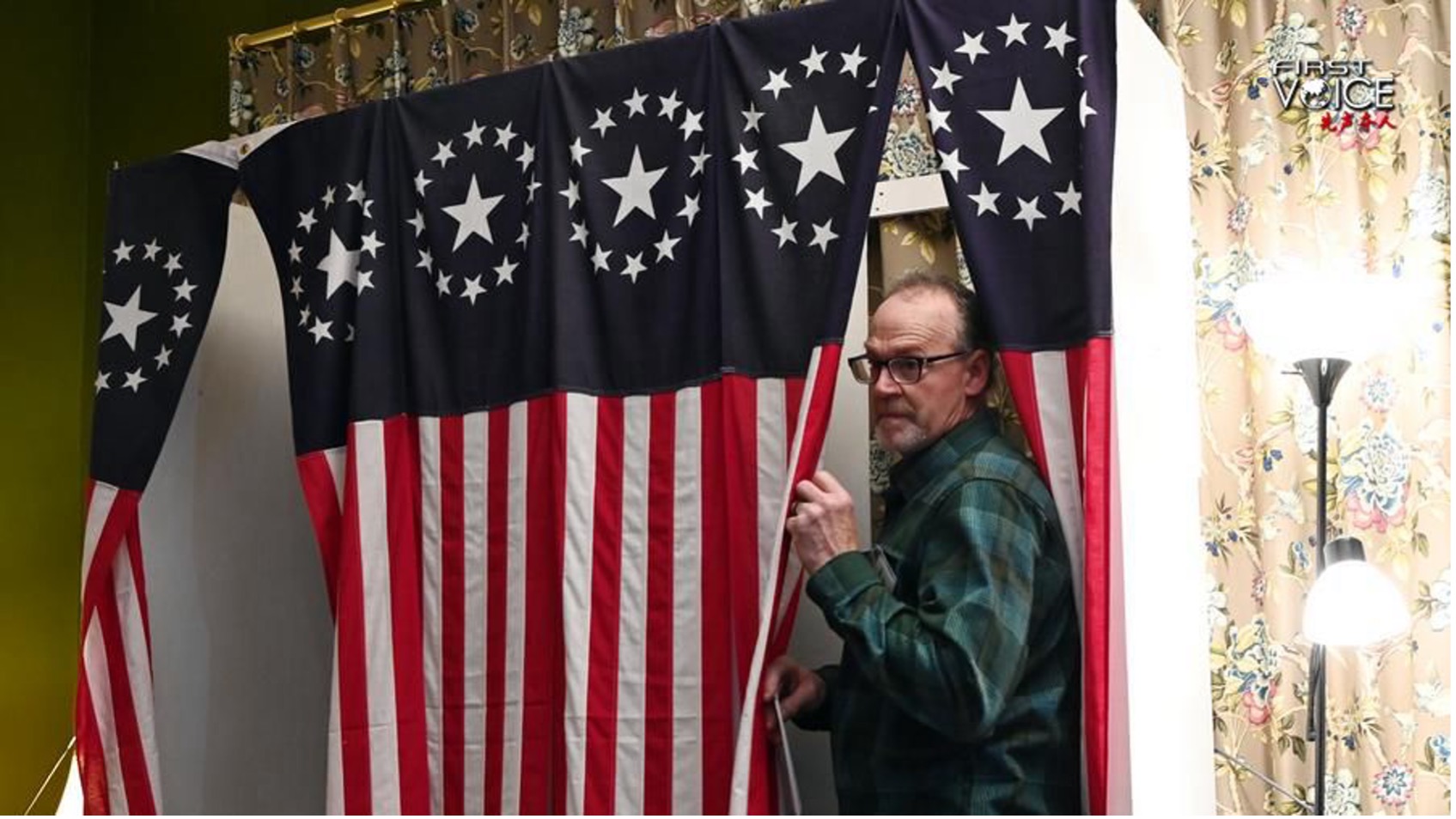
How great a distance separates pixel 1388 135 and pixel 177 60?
3187mm

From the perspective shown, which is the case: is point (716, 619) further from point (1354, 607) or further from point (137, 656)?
point (137, 656)

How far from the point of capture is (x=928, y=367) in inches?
103

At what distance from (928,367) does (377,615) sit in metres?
1.01

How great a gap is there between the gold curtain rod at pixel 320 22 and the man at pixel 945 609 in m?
2.16

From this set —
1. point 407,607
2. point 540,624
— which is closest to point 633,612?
point 540,624

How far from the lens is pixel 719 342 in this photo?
104 inches

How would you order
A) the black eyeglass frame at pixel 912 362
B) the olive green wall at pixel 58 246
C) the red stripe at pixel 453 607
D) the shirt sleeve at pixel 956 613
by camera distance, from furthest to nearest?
the olive green wall at pixel 58 246 < the red stripe at pixel 453 607 < the black eyeglass frame at pixel 912 362 < the shirt sleeve at pixel 956 613

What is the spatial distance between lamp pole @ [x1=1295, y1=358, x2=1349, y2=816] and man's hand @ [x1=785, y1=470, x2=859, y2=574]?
1.03 metres

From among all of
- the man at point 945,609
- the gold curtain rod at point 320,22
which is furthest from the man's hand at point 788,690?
the gold curtain rod at point 320,22

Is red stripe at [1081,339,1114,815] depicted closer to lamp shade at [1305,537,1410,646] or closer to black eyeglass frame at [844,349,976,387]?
black eyeglass frame at [844,349,976,387]

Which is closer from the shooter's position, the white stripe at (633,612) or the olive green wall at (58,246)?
the white stripe at (633,612)

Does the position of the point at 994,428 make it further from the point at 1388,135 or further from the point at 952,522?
the point at 1388,135

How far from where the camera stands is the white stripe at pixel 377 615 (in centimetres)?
288

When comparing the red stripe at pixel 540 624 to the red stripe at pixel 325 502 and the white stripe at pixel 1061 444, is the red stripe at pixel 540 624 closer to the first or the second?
the red stripe at pixel 325 502
